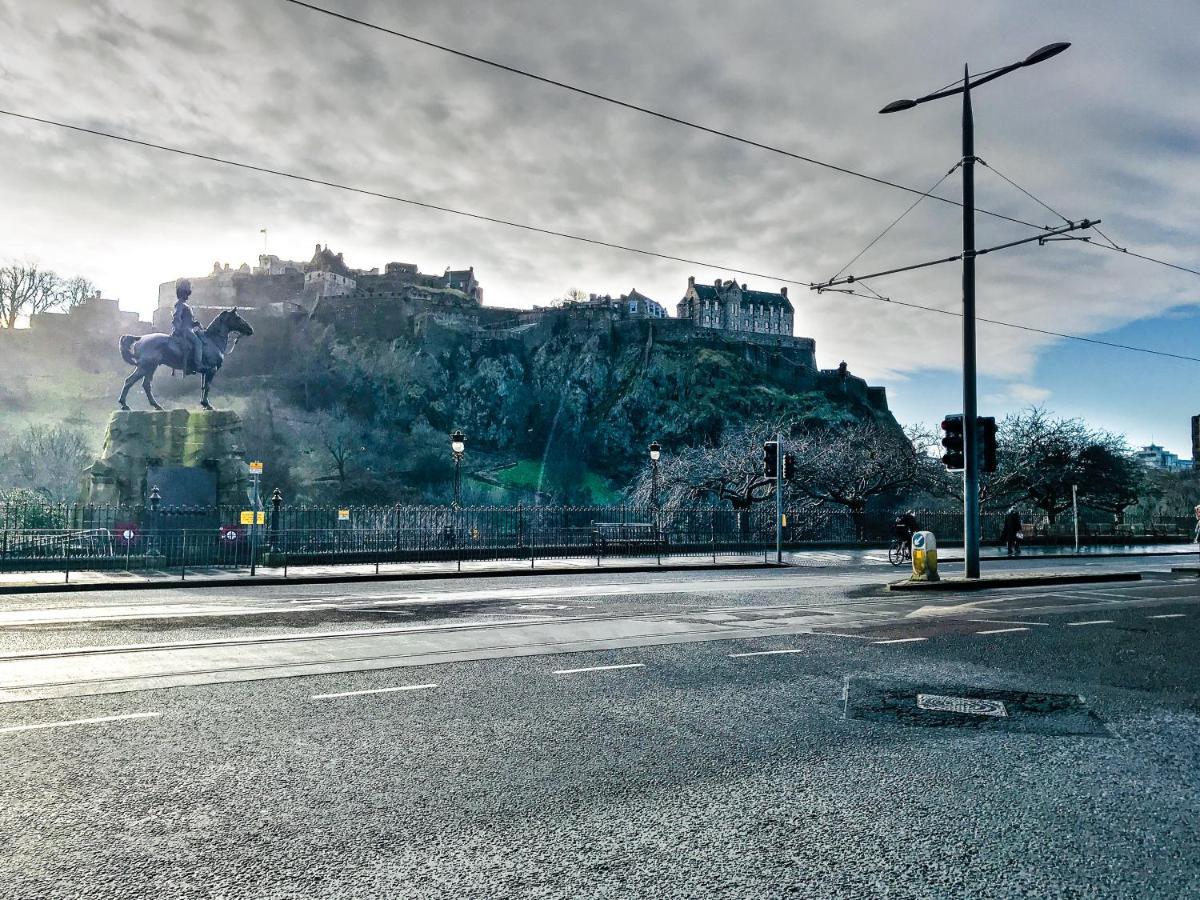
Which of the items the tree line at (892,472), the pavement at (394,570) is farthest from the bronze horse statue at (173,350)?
the tree line at (892,472)

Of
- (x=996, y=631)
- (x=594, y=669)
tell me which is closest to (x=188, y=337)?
(x=594, y=669)

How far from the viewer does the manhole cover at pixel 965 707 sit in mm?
6027

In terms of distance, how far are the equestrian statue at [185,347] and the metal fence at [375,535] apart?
790 cm

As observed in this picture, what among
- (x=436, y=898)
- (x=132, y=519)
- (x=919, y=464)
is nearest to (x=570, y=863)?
(x=436, y=898)

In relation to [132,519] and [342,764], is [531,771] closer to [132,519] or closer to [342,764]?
[342,764]

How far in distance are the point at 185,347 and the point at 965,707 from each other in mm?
35430

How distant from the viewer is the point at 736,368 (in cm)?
11569

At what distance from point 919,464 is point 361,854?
4478 centimetres

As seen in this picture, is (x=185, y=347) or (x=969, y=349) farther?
(x=185, y=347)

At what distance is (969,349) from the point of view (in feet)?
60.1

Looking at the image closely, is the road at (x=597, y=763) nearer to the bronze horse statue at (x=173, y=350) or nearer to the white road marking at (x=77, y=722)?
the white road marking at (x=77, y=722)

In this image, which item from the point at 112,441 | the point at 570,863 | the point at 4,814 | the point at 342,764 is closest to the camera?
the point at 570,863

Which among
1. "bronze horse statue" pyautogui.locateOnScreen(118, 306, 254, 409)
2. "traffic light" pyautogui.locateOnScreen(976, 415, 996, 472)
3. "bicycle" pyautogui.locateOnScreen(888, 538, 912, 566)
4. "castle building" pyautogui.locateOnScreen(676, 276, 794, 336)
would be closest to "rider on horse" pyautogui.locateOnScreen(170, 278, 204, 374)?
"bronze horse statue" pyautogui.locateOnScreen(118, 306, 254, 409)

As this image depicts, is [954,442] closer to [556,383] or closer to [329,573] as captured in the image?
[329,573]
